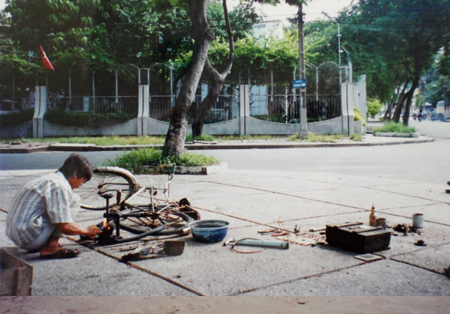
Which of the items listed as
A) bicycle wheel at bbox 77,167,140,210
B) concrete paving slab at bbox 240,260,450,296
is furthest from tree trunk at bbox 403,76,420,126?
concrete paving slab at bbox 240,260,450,296

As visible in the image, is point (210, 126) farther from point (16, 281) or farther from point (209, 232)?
point (16, 281)

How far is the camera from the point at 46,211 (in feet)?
11.9

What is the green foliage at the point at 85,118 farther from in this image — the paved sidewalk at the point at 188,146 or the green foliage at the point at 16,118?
the paved sidewalk at the point at 188,146

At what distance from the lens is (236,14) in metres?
25.1

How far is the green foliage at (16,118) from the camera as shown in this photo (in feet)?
71.6

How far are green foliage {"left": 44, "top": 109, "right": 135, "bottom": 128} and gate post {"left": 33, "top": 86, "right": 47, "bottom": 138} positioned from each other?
29 centimetres

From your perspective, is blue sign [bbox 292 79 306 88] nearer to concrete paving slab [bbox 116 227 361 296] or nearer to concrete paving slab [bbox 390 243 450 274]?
concrete paving slab [bbox 390 243 450 274]

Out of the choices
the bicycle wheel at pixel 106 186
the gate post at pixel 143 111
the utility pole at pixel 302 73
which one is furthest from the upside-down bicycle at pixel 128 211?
the gate post at pixel 143 111

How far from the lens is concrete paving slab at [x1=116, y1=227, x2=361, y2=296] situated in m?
3.18

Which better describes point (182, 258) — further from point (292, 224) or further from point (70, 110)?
point (70, 110)

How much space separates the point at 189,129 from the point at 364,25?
1499 cm

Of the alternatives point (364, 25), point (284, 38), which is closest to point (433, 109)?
point (364, 25)

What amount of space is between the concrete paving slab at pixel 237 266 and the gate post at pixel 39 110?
2106 cm

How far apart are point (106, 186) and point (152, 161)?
4.19 meters
